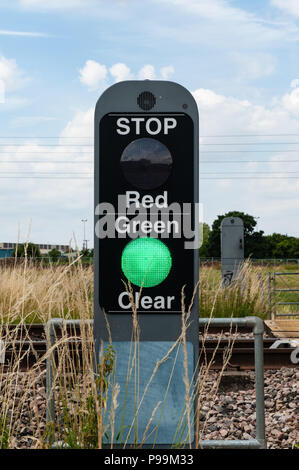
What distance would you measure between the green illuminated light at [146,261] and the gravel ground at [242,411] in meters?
1.67

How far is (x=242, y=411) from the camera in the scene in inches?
210

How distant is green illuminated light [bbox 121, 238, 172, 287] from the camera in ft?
9.30

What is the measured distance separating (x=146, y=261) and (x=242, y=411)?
9.99ft

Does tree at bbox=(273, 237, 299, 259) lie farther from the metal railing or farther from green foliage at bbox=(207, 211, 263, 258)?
the metal railing

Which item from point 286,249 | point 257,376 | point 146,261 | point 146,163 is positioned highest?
point 286,249

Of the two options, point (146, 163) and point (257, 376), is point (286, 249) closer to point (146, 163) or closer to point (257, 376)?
point (257, 376)

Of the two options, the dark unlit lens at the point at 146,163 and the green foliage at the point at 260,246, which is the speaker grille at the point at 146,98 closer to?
the dark unlit lens at the point at 146,163

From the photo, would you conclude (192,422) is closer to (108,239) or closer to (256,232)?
(108,239)

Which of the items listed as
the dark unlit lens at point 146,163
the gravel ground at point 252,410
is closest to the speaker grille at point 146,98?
the dark unlit lens at point 146,163

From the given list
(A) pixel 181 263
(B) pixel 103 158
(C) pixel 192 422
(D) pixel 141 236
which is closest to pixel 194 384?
(C) pixel 192 422

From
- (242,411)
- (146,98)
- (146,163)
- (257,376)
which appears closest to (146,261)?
(146,163)

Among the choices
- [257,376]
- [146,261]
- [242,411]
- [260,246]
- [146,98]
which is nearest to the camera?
[146,261]
